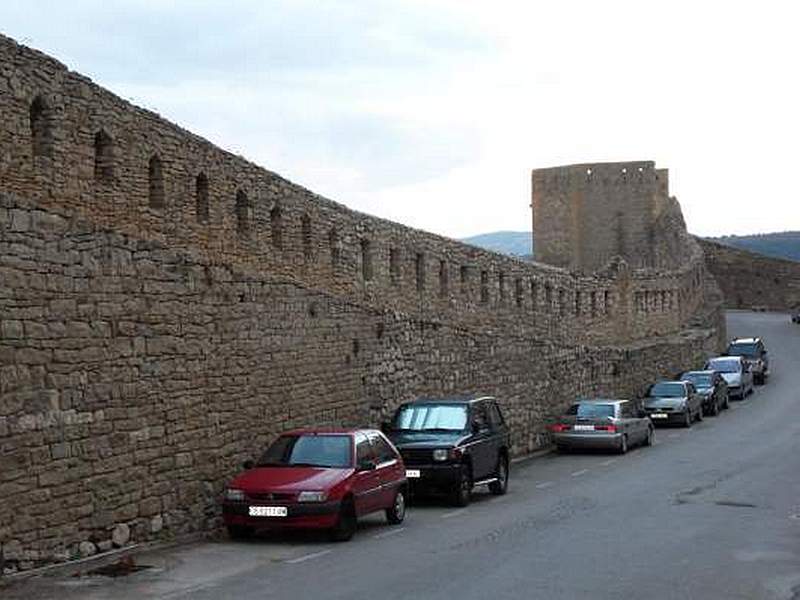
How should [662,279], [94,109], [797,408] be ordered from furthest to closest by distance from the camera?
[662,279] → [797,408] → [94,109]

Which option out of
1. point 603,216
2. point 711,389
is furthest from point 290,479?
point 603,216

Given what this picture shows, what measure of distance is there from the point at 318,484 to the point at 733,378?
3223 centimetres

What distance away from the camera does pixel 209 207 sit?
2116cm

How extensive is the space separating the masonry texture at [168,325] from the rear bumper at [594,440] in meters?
1.08

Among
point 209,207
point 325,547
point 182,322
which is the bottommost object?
point 325,547

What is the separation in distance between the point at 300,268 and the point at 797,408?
20954 mm

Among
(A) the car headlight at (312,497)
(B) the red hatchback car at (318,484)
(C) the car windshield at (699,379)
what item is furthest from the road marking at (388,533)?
(C) the car windshield at (699,379)

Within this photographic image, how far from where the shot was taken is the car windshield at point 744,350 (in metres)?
50.5

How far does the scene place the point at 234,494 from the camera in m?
15.1

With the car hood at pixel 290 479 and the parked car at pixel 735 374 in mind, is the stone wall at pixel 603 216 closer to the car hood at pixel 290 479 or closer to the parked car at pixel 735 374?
the parked car at pixel 735 374

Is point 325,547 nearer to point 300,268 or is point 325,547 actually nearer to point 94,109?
point 94,109

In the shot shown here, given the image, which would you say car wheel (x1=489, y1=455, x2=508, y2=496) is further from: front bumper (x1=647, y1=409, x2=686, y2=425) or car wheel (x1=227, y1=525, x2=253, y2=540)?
front bumper (x1=647, y1=409, x2=686, y2=425)

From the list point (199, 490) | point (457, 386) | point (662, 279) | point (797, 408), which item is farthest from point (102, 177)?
point (662, 279)

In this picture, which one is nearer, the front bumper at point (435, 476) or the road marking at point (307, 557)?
the road marking at point (307, 557)
